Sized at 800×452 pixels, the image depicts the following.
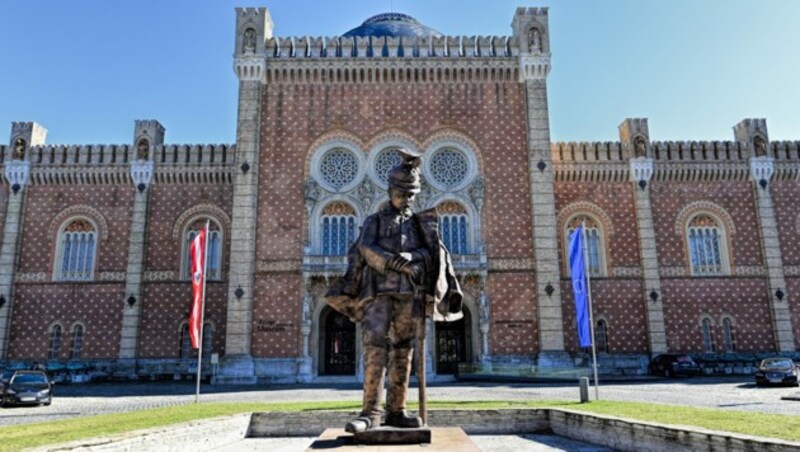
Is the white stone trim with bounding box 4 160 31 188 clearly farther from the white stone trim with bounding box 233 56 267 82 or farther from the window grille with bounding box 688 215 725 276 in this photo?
the window grille with bounding box 688 215 725 276

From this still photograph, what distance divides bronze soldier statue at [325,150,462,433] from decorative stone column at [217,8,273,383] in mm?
22165

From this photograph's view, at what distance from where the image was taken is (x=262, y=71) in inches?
1258

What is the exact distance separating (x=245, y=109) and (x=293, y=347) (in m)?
12.6

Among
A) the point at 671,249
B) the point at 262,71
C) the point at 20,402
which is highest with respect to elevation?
the point at 262,71

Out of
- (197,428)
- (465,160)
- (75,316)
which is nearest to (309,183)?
(465,160)

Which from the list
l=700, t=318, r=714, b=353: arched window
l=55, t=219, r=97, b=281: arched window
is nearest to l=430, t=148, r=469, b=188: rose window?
l=700, t=318, r=714, b=353: arched window

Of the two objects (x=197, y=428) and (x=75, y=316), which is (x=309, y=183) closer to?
(x=75, y=316)

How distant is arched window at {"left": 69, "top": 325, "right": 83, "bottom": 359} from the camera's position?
3152 centimetres

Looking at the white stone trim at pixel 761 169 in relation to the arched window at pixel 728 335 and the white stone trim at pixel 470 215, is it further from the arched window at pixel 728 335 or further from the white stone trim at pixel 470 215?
the white stone trim at pixel 470 215

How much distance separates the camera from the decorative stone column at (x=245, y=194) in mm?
28750

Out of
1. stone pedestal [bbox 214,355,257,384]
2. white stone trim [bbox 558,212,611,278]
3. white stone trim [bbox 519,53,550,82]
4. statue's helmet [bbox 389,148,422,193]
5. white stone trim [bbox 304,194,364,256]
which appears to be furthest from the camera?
white stone trim [bbox 558,212,611,278]

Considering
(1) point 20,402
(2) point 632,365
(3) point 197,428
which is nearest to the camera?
(3) point 197,428

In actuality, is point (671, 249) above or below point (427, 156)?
below

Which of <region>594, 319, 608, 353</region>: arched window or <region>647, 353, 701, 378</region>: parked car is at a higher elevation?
<region>594, 319, 608, 353</region>: arched window
